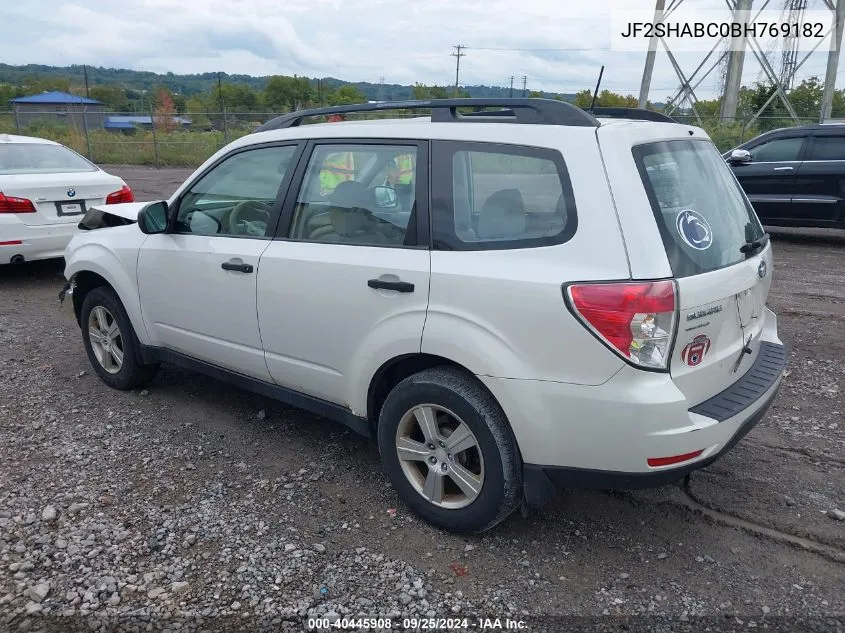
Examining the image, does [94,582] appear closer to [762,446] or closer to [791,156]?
[762,446]

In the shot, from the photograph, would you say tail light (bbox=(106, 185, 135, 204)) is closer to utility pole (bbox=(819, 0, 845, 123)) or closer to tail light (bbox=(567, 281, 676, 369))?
tail light (bbox=(567, 281, 676, 369))

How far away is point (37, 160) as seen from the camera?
8234mm

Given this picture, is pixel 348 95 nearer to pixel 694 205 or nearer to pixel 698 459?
pixel 694 205

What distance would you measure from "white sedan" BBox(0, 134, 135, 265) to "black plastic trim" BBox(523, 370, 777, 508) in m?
6.53

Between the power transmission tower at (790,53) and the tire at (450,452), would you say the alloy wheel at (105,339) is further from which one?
the power transmission tower at (790,53)

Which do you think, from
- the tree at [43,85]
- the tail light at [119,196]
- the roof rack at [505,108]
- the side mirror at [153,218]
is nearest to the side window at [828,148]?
the roof rack at [505,108]

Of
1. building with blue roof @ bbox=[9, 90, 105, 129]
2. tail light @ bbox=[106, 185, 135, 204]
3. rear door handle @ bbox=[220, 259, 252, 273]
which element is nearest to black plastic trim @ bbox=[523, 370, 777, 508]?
rear door handle @ bbox=[220, 259, 252, 273]

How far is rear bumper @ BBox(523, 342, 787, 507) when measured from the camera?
2.79 metres

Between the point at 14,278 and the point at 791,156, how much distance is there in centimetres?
1039

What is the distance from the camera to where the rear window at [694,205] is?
280 centimetres

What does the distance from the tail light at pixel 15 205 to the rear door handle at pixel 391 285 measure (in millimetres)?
5772

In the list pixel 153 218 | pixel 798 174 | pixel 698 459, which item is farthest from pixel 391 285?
pixel 798 174

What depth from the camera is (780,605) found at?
111 inches

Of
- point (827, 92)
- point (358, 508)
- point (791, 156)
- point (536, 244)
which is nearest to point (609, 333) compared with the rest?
point (536, 244)
